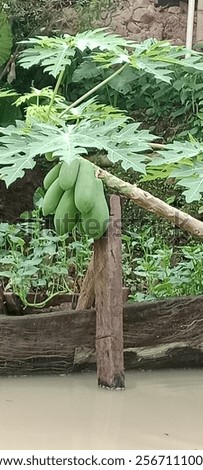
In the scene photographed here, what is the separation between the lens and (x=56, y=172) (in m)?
2.99

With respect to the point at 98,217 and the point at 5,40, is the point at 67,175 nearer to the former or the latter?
the point at 98,217

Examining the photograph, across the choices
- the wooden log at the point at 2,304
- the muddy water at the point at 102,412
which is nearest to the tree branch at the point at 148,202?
the muddy water at the point at 102,412

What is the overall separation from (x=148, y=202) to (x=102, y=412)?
0.91 meters

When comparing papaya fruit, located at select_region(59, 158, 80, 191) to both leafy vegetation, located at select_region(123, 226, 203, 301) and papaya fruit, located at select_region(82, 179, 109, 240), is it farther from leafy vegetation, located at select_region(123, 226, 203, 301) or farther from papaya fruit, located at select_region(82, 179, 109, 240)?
leafy vegetation, located at select_region(123, 226, 203, 301)

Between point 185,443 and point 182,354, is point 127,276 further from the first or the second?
point 185,443

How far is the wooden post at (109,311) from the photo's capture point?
10.2ft

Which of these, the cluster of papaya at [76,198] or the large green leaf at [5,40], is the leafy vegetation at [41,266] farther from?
the large green leaf at [5,40]

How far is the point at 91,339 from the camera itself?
10.9 feet

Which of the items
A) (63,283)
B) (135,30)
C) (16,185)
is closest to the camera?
(63,283)

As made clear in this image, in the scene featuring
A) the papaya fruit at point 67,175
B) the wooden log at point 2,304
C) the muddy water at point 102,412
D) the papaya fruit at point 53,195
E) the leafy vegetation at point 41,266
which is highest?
the papaya fruit at point 67,175

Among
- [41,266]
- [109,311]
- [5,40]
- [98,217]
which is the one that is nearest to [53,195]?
[98,217]

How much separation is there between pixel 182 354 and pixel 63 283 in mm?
770

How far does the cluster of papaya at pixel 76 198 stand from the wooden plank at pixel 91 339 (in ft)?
1.58
